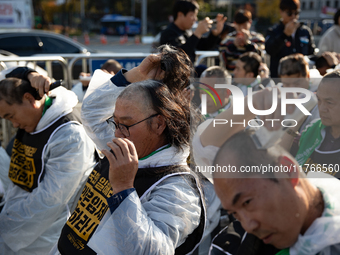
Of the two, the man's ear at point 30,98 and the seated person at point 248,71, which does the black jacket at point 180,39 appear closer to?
→ the seated person at point 248,71

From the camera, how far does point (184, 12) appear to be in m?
4.43

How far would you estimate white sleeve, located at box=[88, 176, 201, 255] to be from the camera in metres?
1.48

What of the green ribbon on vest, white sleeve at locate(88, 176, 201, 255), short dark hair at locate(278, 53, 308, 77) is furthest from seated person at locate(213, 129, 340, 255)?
short dark hair at locate(278, 53, 308, 77)

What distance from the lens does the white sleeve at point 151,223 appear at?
4.86ft

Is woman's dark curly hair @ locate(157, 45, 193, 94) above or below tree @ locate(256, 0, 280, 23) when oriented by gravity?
below

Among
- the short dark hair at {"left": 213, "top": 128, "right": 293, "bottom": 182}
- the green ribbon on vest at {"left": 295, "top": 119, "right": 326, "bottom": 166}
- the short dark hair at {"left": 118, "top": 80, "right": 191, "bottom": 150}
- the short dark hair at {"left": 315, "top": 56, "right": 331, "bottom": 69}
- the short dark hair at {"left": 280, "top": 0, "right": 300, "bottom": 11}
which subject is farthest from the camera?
the short dark hair at {"left": 280, "top": 0, "right": 300, "bottom": 11}

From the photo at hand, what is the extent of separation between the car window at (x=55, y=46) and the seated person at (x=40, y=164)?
8.34m

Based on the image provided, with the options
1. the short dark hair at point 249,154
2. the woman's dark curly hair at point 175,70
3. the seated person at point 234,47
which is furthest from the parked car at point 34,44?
the short dark hair at point 249,154

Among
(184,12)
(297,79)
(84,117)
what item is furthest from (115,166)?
(184,12)

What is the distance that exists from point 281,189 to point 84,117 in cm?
157

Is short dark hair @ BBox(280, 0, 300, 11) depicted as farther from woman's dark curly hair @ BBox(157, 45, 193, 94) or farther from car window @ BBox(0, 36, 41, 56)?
car window @ BBox(0, 36, 41, 56)

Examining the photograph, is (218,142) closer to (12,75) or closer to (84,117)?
(84,117)

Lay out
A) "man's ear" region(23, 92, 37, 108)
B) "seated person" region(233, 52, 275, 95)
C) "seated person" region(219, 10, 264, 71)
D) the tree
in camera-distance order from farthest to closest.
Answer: the tree → "seated person" region(219, 10, 264, 71) → "seated person" region(233, 52, 275, 95) → "man's ear" region(23, 92, 37, 108)

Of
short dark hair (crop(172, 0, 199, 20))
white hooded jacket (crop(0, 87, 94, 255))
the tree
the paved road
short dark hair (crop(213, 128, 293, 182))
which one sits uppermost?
the tree
